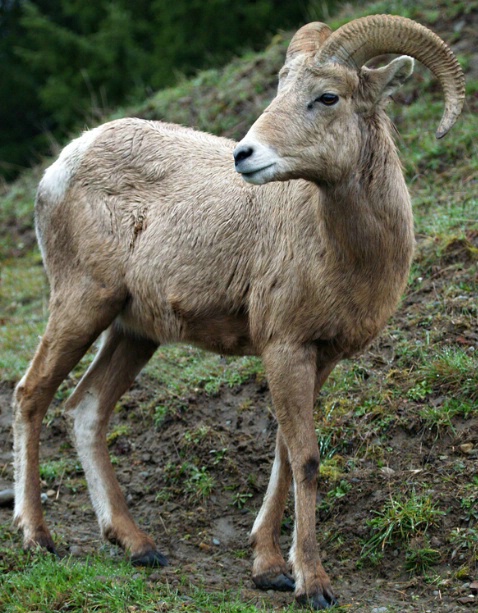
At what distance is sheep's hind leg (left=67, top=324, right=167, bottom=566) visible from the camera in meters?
5.96

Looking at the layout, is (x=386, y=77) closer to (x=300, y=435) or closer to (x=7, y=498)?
(x=300, y=435)

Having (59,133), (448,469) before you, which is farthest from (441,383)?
(59,133)

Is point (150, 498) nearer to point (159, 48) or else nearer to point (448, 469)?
point (448, 469)

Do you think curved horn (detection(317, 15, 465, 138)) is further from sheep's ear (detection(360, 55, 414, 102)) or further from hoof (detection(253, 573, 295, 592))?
hoof (detection(253, 573, 295, 592))


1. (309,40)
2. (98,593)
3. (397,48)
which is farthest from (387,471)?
(309,40)

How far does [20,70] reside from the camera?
84.0 feet

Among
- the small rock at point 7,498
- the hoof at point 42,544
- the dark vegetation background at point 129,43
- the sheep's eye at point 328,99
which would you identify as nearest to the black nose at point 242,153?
the sheep's eye at point 328,99

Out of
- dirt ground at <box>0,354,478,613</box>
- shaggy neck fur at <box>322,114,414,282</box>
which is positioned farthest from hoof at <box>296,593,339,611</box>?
shaggy neck fur at <box>322,114,414,282</box>

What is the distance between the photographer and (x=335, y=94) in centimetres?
510

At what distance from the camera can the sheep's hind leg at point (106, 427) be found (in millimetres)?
5961

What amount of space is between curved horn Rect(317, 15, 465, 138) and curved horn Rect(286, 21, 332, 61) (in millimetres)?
169

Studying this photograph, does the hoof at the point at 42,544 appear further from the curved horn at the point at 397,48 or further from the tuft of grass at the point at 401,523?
the curved horn at the point at 397,48

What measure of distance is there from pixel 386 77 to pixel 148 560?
3.26m

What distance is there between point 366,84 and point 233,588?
9.83ft
